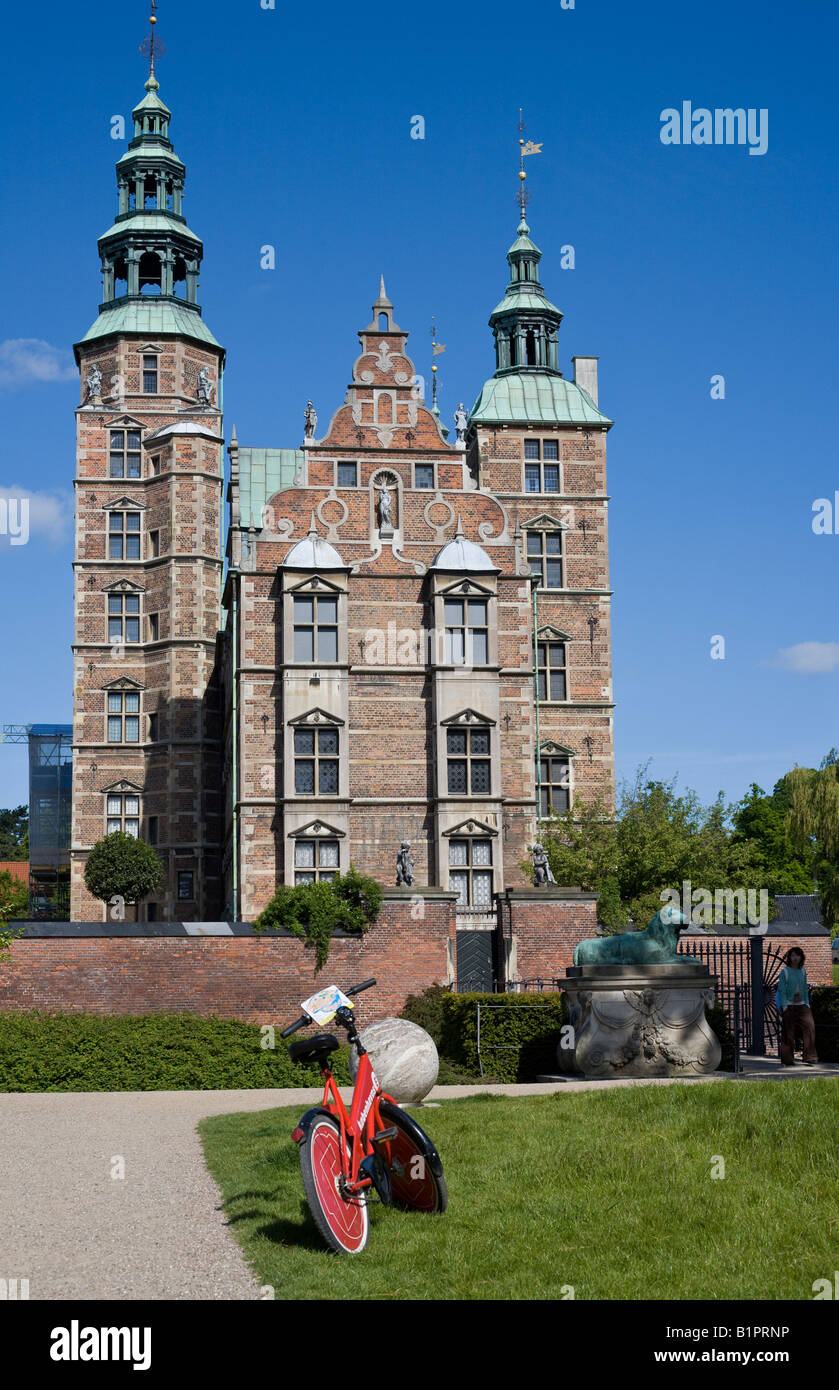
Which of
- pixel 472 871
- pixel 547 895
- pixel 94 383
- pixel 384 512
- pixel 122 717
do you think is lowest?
pixel 547 895

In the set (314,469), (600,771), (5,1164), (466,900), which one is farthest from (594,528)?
(5,1164)

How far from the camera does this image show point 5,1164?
13750 millimetres

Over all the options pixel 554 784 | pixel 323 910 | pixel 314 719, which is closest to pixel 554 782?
pixel 554 784

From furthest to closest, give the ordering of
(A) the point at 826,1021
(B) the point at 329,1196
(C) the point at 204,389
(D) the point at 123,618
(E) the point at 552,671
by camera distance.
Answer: (C) the point at 204,389 → (D) the point at 123,618 → (E) the point at 552,671 → (A) the point at 826,1021 → (B) the point at 329,1196

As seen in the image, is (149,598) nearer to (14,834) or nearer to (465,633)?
(465,633)

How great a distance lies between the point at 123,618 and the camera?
153 ft

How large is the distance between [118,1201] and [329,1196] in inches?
132

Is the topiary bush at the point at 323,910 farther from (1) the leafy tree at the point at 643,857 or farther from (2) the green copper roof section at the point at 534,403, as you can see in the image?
(2) the green copper roof section at the point at 534,403

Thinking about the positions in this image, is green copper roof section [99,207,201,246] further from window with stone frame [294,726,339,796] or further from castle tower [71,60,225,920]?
window with stone frame [294,726,339,796]

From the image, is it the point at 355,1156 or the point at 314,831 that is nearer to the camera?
the point at 355,1156

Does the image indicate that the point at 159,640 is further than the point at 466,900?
Yes

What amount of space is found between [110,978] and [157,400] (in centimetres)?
2646

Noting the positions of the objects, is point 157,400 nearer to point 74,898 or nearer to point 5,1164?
point 74,898

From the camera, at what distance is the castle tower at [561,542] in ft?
140
